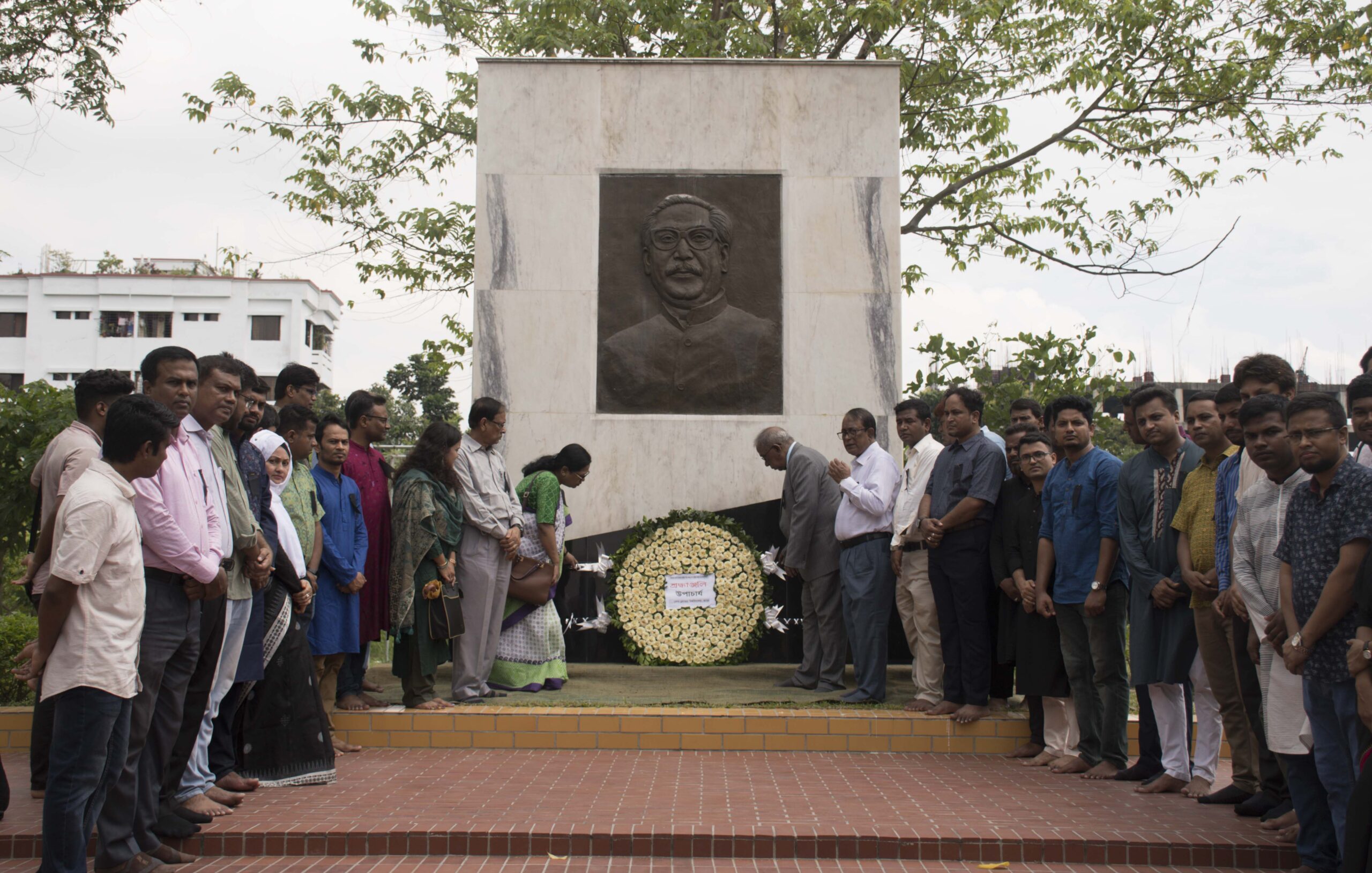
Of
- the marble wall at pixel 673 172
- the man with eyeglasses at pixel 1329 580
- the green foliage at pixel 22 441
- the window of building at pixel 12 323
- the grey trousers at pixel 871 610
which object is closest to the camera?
the man with eyeglasses at pixel 1329 580

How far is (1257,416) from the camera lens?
14.4ft

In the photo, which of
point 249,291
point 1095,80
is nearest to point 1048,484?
point 1095,80

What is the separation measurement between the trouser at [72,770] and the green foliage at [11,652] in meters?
3.67

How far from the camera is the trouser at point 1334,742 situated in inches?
159

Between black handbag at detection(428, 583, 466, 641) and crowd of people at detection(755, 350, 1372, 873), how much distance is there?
7.13ft

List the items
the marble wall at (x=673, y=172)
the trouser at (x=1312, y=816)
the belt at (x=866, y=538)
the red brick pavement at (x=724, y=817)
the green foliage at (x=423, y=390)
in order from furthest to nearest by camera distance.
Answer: the green foliage at (x=423, y=390), the marble wall at (x=673, y=172), the belt at (x=866, y=538), the red brick pavement at (x=724, y=817), the trouser at (x=1312, y=816)

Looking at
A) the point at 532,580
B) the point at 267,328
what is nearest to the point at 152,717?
the point at 532,580

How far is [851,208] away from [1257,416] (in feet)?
16.3

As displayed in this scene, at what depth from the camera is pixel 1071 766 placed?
6.06m

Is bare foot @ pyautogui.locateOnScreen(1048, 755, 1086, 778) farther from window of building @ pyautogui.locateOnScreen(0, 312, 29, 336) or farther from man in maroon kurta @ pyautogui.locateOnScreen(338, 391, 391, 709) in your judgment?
window of building @ pyautogui.locateOnScreen(0, 312, 29, 336)

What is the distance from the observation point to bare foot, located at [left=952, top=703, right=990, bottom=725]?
6.54 meters

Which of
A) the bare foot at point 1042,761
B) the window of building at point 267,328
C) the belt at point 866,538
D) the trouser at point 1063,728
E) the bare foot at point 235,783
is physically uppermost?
the window of building at point 267,328

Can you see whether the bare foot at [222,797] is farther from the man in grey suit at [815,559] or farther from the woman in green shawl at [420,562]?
the man in grey suit at [815,559]

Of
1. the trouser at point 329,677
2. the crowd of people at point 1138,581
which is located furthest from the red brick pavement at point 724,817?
the trouser at point 329,677
